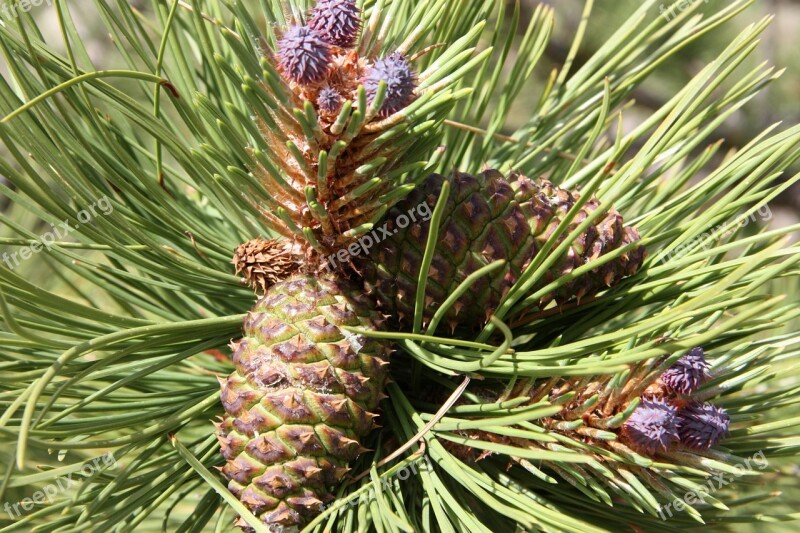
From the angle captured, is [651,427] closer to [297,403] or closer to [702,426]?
[702,426]

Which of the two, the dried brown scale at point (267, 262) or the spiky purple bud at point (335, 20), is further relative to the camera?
the dried brown scale at point (267, 262)

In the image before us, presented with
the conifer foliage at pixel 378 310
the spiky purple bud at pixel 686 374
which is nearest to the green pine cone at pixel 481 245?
the conifer foliage at pixel 378 310

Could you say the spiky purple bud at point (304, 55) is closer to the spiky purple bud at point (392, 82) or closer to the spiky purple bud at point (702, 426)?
the spiky purple bud at point (392, 82)

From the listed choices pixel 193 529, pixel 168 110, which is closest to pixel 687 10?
pixel 193 529

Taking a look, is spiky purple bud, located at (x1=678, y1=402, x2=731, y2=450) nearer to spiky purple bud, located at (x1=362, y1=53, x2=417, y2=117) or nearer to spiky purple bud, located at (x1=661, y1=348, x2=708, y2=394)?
spiky purple bud, located at (x1=661, y1=348, x2=708, y2=394)

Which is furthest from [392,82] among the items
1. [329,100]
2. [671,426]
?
[671,426]

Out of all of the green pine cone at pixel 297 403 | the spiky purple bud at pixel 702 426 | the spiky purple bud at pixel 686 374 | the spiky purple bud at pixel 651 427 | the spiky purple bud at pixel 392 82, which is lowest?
the spiky purple bud at pixel 702 426

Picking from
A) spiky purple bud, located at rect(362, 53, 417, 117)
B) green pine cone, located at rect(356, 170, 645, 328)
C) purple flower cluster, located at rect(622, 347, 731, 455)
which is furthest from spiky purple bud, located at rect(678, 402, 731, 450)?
spiky purple bud, located at rect(362, 53, 417, 117)
